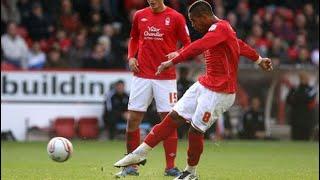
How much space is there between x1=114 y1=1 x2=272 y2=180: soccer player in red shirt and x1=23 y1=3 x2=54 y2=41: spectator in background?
1387 centimetres

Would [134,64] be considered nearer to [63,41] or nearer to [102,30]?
[63,41]

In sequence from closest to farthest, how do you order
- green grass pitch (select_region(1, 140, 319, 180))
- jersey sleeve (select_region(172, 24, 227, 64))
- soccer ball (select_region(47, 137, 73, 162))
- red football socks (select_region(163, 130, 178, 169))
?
jersey sleeve (select_region(172, 24, 227, 64)), soccer ball (select_region(47, 137, 73, 162)), green grass pitch (select_region(1, 140, 319, 180)), red football socks (select_region(163, 130, 178, 169))

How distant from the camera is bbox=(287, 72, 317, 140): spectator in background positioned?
928 inches

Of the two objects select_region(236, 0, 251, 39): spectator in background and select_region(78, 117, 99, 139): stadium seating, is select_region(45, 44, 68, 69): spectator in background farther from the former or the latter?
select_region(236, 0, 251, 39): spectator in background

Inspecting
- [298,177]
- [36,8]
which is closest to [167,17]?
[298,177]

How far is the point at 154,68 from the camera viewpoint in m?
12.8

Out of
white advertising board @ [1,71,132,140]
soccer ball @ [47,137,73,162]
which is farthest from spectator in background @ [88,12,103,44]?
soccer ball @ [47,137,73,162]

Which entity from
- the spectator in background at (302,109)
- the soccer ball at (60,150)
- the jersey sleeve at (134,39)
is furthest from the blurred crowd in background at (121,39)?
the soccer ball at (60,150)

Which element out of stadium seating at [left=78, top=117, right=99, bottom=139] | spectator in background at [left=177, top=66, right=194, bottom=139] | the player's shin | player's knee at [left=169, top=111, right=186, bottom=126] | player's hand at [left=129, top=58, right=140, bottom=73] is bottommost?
stadium seating at [left=78, top=117, right=99, bottom=139]

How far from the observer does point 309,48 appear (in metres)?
26.2

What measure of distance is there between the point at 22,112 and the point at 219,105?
39.5 ft

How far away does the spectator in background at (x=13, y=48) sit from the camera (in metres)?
23.4

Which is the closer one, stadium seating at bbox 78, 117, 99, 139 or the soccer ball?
the soccer ball

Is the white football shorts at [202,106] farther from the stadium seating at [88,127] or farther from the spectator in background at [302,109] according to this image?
the spectator in background at [302,109]
